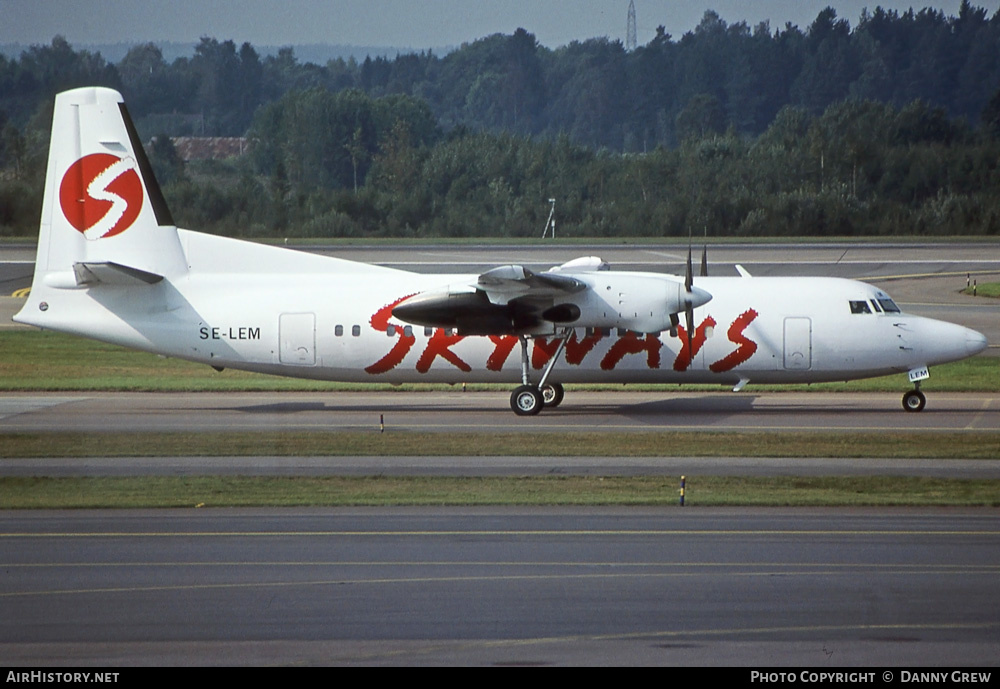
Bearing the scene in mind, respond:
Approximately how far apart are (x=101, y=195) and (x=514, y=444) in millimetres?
11305

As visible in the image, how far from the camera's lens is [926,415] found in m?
26.3

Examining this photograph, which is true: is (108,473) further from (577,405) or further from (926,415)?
(926,415)

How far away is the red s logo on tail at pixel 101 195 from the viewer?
26.1m

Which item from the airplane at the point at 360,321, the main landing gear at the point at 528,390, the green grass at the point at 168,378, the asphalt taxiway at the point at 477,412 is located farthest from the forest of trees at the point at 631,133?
the main landing gear at the point at 528,390

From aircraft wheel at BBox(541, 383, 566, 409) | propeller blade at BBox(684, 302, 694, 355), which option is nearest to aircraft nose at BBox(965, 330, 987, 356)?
propeller blade at BBox(684, 302, 694, 355)

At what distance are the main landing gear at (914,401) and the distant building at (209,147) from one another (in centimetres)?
2421

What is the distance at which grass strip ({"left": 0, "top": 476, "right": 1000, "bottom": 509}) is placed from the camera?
1762 cm

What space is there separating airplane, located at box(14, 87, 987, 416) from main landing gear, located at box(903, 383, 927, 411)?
3 centimetres

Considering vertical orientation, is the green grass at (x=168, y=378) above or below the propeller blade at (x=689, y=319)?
below

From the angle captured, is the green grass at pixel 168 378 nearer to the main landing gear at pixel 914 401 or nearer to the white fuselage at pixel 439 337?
the main landing gear at pixel 914 401

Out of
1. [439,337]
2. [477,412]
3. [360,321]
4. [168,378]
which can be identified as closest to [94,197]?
[360,321]

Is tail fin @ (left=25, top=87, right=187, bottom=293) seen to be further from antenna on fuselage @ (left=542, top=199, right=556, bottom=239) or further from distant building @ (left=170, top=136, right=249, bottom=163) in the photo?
antenna on fuselage @ (left=542, top=199, right=556, bottom=239)

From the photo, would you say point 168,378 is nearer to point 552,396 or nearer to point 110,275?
point 110,275

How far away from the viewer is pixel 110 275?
A: 25.8 meters
